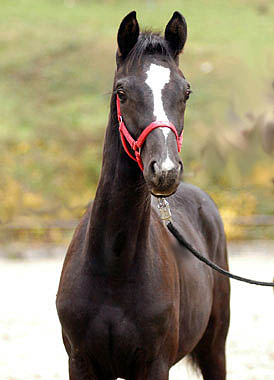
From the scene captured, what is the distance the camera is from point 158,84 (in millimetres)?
2498

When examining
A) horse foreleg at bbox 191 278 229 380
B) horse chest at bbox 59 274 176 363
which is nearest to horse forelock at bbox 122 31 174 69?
horse chest at bbox 59 274 176 363

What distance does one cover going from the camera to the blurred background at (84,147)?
7812mm

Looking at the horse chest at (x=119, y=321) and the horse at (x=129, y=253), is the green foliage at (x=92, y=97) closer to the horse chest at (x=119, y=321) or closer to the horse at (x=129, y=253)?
the horse at (x=129, y=253)

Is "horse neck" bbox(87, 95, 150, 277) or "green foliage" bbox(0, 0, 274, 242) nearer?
"horse neck" bbox(87, 95, 150, 277)

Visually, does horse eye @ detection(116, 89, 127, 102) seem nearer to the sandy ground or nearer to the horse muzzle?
the horse muzzle

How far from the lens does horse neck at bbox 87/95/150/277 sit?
9.16ft

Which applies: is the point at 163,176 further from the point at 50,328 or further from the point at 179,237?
the point at 50,328

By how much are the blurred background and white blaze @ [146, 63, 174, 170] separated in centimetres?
47

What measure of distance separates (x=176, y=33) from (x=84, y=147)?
45.4 feet

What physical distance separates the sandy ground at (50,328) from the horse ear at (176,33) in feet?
7.64

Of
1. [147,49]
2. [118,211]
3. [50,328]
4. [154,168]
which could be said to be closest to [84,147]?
[50,328]

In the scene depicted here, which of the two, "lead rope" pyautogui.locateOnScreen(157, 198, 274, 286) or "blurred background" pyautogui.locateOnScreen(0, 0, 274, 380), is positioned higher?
"blurred background" pyautogui.locateOnScreen(0, 0, 274, 380)

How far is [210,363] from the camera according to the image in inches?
162

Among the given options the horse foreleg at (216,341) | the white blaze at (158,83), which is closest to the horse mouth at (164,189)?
the white blaze at (158,83)
